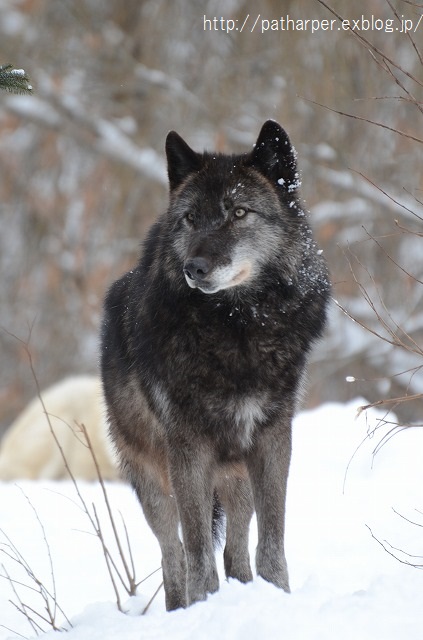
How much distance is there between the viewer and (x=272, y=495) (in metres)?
4.07

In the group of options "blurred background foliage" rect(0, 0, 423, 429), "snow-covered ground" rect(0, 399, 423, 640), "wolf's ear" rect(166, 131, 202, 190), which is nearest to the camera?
"snow-covered ground" rect(0, 399, 423, 640)

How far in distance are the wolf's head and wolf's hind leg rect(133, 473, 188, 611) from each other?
1202mm

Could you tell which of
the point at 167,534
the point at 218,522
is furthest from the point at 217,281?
the point at 218,522

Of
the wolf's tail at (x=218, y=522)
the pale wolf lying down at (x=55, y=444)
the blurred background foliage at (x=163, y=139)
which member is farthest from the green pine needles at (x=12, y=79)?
the blurred background foliage at (x=163, y=139)

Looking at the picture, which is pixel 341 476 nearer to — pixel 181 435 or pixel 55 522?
pixel 55 522

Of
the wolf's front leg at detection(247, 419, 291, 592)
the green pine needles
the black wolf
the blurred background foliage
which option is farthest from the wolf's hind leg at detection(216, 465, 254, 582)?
the blurred background foliage

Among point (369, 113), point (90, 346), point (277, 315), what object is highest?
point (90, 346)

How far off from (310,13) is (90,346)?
944cm

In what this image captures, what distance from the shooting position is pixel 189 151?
4289 millimetres

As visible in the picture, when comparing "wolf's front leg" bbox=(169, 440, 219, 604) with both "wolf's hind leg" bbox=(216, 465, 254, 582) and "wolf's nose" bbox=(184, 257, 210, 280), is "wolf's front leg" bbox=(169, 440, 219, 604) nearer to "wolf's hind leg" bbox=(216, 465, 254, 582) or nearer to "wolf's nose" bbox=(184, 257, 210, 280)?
"wolf's hind leg" bbox=(216, 465, 254, 582)

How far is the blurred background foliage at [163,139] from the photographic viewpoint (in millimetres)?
12352

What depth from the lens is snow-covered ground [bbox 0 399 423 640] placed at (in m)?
3.13

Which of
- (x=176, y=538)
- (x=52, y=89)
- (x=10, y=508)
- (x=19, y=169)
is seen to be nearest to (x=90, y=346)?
(x=19, y=169)

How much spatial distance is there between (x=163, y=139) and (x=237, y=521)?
1119 cm
